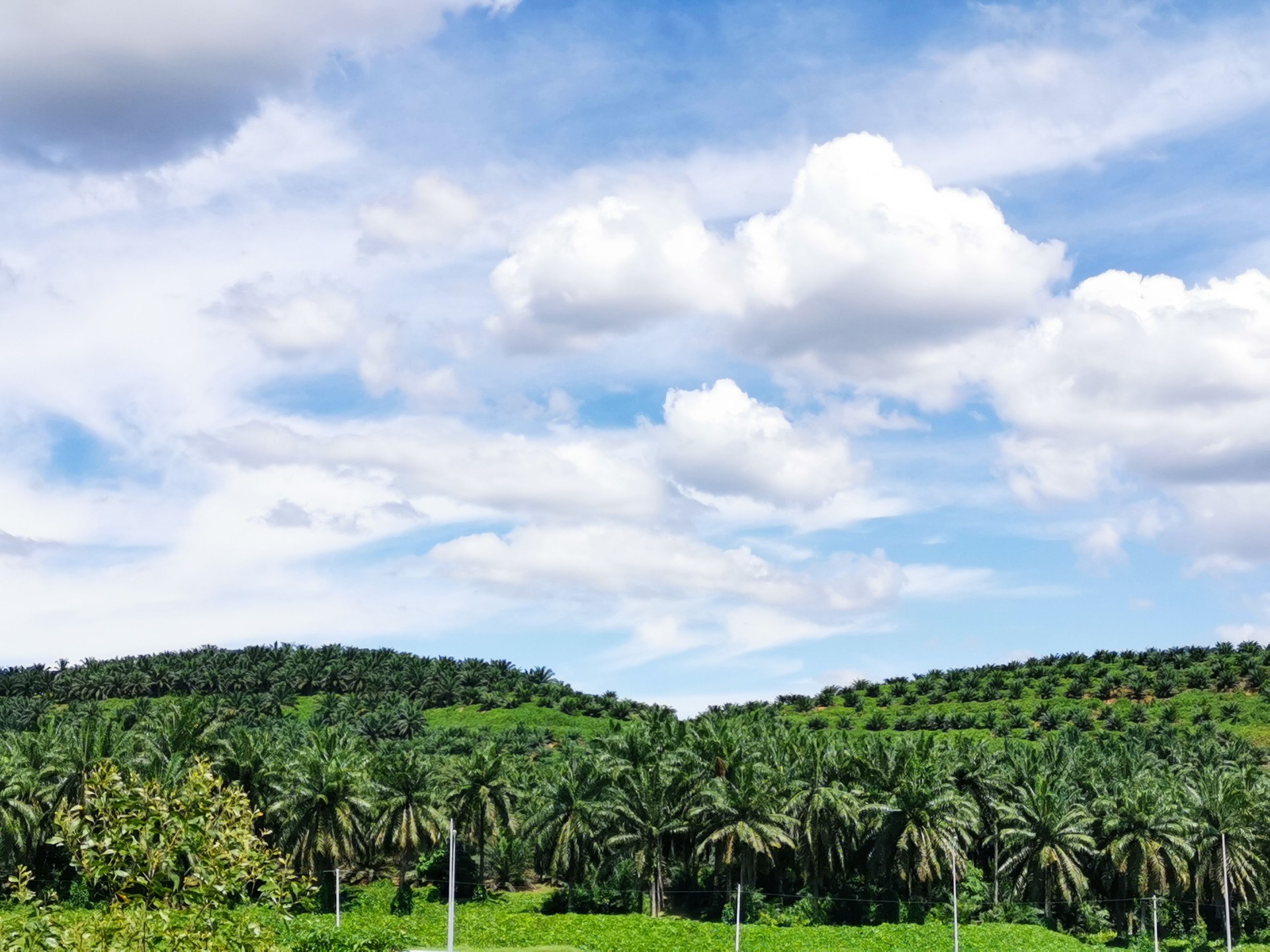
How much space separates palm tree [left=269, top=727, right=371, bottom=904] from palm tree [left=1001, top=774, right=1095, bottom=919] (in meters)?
41.8

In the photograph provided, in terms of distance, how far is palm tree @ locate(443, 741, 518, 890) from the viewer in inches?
3305

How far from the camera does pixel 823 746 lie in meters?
82.8

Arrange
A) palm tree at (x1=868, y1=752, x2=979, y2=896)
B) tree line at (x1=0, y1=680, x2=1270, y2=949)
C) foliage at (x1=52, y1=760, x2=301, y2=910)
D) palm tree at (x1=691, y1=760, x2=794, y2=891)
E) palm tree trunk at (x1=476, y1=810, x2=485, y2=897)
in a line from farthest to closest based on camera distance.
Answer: palm tree trunk at (x1=476, y1=810, x2=485, y2=897), tree line at (x1=0, y1=680, x2=1270, y2=949), palm tree at (x1=868, y1=752, x2=979, y2=896), palm tree at (x1=691, y1=760, x2=794, y2=891), foliage at (x1=52, y1=760, x2=301, y2=910)

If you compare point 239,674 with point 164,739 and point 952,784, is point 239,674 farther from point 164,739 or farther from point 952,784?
point 952,784

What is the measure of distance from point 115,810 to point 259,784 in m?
75.2

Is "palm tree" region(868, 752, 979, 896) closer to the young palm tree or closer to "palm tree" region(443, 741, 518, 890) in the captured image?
"palm tree" region(443, 741, 518, 890)

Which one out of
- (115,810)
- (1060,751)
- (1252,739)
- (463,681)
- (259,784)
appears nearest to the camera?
(115,810)

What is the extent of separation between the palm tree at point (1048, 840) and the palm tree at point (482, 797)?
32.7 metres

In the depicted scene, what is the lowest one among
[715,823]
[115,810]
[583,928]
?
[583,928]

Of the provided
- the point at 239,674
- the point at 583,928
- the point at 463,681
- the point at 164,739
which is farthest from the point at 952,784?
the point at 239,674

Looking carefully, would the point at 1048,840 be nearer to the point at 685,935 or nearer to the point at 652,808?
the point at 685,935

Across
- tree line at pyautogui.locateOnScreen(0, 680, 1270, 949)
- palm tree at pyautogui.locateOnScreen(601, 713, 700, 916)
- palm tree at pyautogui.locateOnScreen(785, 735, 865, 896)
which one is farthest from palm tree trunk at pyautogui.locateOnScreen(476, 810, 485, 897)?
palm tree at pyautogui.locateOnScreen(785, 735, 865, 896)

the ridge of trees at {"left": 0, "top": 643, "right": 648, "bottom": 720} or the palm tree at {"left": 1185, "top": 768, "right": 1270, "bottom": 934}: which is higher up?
the ridge of trees at {"left": 0, "top": 643, "right": 648, "bottom": 720}

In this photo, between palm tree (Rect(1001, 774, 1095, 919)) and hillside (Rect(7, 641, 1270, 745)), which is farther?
hillside (Rect(7, 641, 1270, 745))
